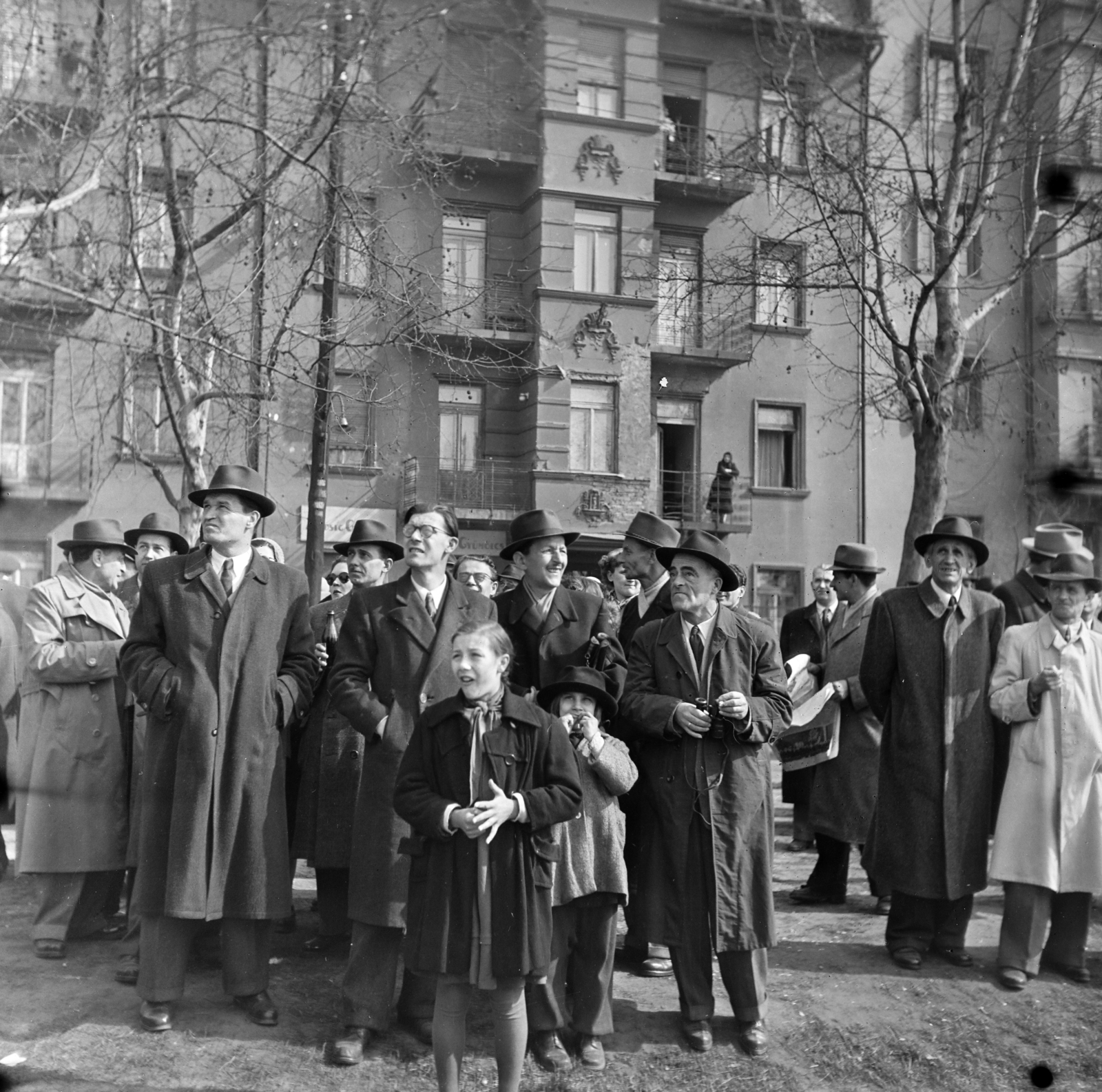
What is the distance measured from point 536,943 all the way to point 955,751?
281 cm

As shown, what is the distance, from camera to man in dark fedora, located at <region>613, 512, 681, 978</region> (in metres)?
5.37

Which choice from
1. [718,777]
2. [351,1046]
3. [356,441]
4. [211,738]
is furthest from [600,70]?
[351,1046]

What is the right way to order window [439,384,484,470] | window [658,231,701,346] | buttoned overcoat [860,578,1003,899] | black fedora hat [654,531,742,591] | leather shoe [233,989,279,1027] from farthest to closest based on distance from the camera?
window [439,384,484,470]
window [658,231,701,346]
buttoned overcoat [860,578,1003,899]
black fedora hat [654,531,742,591]
leather shoe [233,989,279,1027]

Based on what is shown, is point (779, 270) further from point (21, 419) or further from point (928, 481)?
point (21, 419)

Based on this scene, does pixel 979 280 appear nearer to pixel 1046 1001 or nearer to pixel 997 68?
pixel 997 68

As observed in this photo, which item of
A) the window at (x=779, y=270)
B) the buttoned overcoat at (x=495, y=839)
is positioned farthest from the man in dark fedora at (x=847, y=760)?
the window at (x=779, y=270)

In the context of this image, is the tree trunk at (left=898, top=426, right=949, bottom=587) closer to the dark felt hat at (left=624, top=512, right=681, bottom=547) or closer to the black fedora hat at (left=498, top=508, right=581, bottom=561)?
the dark felt hat at (left=624, top=512, right=681, bottom=547)

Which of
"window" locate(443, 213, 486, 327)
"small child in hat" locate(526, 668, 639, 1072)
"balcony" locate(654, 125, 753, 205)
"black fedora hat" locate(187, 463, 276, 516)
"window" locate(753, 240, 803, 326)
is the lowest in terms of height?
"small child in hat" locate(526, 668, 639, 1072)

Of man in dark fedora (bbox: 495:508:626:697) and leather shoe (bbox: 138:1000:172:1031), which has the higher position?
man in dark fedora (bbox: 495:508:626:697)

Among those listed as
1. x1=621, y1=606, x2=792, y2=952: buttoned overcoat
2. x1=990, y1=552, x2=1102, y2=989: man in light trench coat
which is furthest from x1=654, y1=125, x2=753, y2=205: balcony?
x1=621, y1=606, x2=792, y2=952: buttoned overcoat

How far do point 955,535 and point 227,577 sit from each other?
3516 mm

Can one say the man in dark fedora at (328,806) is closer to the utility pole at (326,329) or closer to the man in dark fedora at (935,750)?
the man in dark fedora at (935,750)

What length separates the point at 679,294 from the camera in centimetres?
1803

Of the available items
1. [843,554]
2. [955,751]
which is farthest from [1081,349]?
[955,751]
